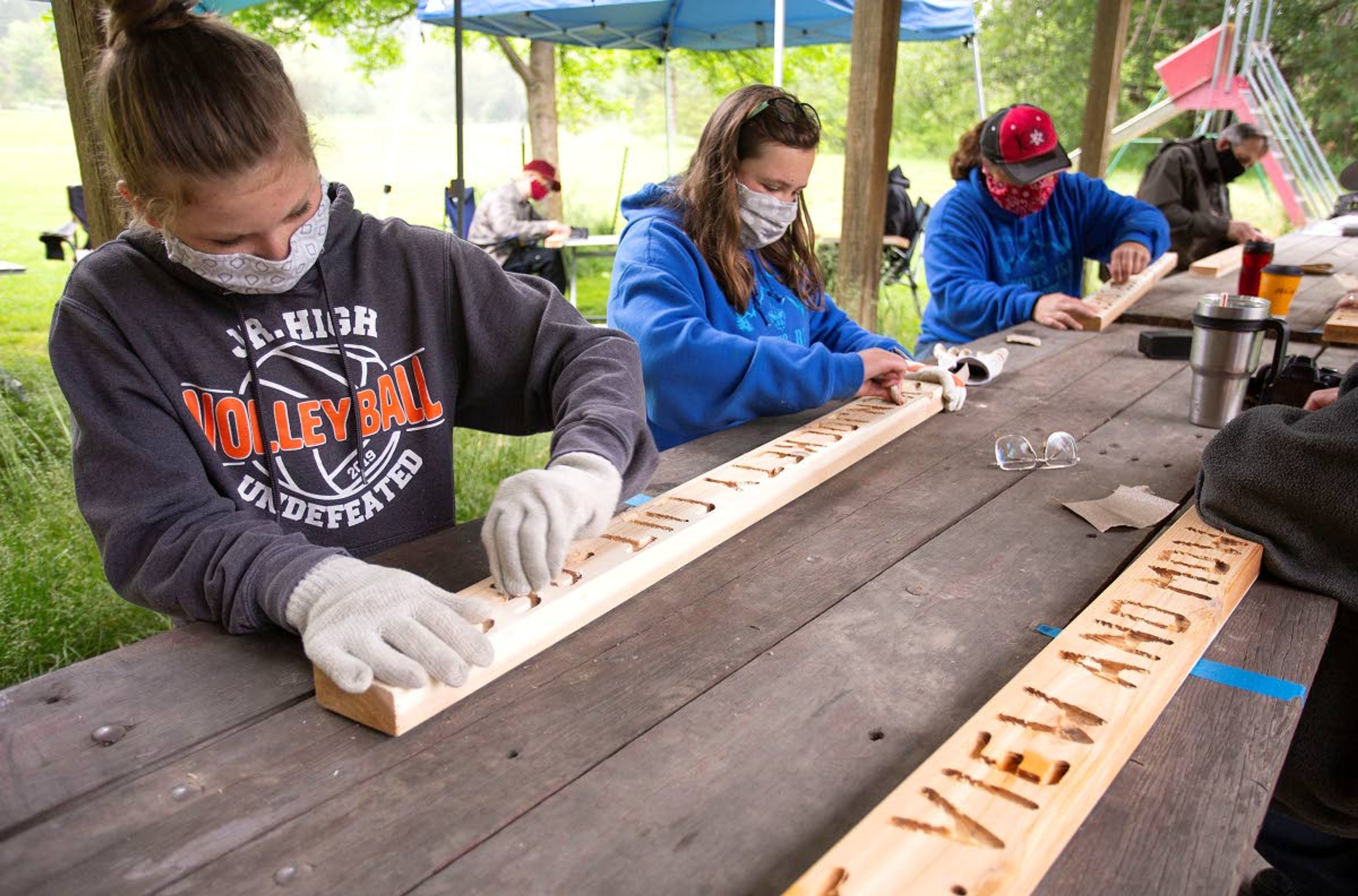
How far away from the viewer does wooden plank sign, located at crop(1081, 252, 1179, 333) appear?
11.1 ft

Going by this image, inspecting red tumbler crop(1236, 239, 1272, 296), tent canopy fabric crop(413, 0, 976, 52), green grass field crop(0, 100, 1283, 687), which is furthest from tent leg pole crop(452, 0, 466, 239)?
tent canopy fabric crop(413, 0, 976, 52)

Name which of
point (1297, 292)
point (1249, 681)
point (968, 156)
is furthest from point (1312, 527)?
point (1297, 292)

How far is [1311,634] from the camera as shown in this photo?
4.24ft

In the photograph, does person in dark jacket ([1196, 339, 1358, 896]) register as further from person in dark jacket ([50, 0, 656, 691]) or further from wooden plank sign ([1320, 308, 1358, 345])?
wooden plank sign ([1320, 308, 1358, 345])

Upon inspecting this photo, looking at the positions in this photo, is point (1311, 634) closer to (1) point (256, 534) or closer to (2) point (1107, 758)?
(2) point (1107, 758)

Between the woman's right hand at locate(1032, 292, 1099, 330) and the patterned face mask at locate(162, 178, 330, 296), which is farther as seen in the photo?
the woman's right hand at locate(1032, 292, 1099, 330)

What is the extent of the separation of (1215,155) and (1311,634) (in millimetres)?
6970

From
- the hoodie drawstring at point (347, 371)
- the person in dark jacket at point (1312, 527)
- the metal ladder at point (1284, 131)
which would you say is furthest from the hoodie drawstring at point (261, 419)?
the metal ladder at point (1284, 131)

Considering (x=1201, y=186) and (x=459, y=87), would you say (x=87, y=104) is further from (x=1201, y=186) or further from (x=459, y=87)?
(x=1201, y=186)

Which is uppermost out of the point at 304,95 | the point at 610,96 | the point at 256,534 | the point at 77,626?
the point at 610,96

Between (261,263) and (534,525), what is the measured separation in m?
0.60

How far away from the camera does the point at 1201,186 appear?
22.4 feet

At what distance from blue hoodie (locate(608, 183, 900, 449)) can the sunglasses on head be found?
1.07 ft

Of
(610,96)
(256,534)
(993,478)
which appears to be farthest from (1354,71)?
(256,534)
